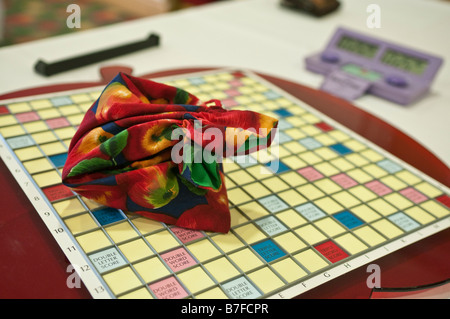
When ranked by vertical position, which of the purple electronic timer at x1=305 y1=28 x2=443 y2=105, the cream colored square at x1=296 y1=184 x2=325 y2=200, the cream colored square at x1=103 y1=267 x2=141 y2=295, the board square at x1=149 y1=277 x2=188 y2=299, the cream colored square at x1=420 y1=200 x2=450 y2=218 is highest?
the purple electronic timer at x1=305 y1=28 x2=443 y2=105

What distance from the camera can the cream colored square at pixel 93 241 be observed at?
65 centimetres

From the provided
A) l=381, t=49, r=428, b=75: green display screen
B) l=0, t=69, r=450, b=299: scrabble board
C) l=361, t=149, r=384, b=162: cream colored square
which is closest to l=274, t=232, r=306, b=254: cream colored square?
l=0, t=69, r=450, b=299: scrabble board

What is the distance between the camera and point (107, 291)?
1.94 ft

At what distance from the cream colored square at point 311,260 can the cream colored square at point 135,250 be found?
0.21 m

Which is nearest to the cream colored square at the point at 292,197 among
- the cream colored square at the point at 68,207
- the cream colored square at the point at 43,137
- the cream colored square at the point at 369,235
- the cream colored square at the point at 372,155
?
the cream colored square at the point at 369,235

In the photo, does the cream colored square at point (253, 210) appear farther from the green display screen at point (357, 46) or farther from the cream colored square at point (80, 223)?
the green display screen at point (357, 46)

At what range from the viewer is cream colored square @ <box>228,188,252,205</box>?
2.58ft

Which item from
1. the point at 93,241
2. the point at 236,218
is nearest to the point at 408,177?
the point at 236,218

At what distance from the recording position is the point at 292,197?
81 cm

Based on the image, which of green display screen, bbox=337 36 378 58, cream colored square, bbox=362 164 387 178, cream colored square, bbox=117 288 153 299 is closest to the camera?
cream colored square, bbox=117 288 153 299

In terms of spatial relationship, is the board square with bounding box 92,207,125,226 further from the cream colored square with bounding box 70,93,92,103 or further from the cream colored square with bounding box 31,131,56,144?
the cream colored square with bounding box 70,93,92,103
